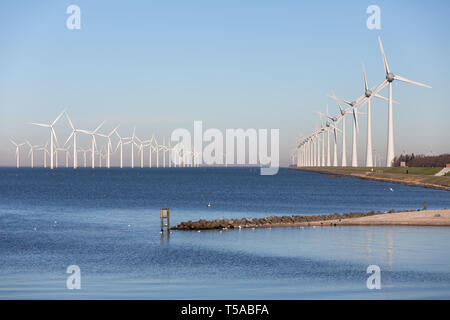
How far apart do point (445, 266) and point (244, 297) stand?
11661mm

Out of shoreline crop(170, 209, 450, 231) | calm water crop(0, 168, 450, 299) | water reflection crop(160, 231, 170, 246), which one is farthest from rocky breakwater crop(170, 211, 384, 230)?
Answer: water reflection crop(160, 231, 170, 246)

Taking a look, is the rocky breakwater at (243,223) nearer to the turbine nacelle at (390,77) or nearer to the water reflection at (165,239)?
the water reflection at (165,239)

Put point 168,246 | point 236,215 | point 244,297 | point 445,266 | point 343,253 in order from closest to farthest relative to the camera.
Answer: point 244,297 < point 445,266 < point 343,253 < point 168,246 < point 236,215

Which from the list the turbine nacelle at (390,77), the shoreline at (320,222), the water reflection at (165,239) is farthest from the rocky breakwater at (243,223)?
the turbine nacelle at (390,77)

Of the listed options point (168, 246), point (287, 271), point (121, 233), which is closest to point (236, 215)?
point (121, 233)

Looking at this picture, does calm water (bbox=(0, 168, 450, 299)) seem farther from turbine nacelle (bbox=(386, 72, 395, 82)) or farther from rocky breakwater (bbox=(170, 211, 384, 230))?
turbine nacelle (bbox=(386, 72, 395, 82))

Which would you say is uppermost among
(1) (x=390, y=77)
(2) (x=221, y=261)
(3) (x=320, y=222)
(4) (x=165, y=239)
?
(1) (x=390, y=77)

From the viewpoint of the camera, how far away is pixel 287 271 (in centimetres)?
2992

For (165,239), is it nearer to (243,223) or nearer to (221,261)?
(243,223)

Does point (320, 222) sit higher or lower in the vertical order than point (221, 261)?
higher

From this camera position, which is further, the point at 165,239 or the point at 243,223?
the point at 243,223

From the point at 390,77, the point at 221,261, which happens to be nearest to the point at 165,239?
the point at 221,261
